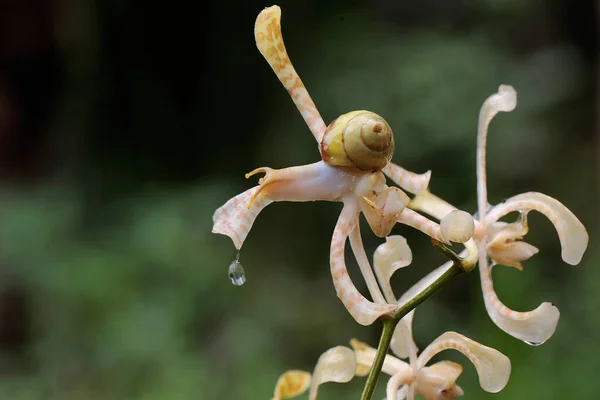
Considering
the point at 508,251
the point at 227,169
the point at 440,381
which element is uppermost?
the point at 227,169

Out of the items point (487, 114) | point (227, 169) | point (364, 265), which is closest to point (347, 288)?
point (364, 265)

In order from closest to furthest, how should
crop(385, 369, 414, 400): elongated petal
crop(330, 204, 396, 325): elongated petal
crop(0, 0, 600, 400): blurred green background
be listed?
crop(330, 204, 396, 325): elongated petal
crop(385, 369, 414, 400): elongated petal
crop(0, 0, 600, 400): blurred green background

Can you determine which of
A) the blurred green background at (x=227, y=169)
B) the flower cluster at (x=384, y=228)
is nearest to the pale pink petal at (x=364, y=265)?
the flower cluster at (x=384, y=228)

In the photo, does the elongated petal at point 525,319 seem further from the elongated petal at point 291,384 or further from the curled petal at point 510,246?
the elongated petal at point 291,384

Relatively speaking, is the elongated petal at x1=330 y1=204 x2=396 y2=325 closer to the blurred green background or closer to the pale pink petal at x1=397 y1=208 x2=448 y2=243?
the pale pink petal at x1=397 y1=208 x2=448 y2=243

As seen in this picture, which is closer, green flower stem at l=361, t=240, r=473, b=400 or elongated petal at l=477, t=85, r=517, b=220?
green flower stem at l=361, t=240, r=473, b=400

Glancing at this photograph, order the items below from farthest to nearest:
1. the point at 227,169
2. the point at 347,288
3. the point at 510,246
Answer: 1. the point at 227,169
2. the point at 510,246
3. the point at 347,288

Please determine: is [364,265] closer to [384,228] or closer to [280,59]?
[384,228]

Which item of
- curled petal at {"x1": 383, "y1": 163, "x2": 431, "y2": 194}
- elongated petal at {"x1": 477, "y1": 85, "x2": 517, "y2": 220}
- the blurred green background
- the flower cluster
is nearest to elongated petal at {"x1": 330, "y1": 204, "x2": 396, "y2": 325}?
the flower cluster
